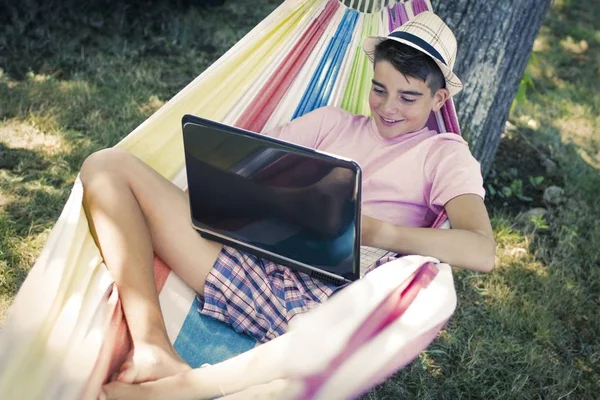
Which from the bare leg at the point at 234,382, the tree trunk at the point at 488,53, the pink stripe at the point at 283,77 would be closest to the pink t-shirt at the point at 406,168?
the pink stripe at the point at 283,77

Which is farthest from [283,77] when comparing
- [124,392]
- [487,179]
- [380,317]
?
[487,179]

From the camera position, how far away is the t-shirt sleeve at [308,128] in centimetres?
198

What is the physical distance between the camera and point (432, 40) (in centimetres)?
181

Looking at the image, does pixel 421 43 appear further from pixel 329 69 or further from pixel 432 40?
pixel 329 69

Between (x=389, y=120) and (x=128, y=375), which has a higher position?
(x=389, y=120)

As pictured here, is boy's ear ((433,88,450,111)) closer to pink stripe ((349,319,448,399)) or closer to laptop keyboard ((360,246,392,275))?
laptop keyboard ((360,246,392,275))

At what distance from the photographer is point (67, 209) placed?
164 cm

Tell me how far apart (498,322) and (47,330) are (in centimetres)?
142

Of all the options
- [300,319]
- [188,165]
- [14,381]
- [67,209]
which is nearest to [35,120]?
[67,209]

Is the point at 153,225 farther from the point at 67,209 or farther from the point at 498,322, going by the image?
the point at 498,322

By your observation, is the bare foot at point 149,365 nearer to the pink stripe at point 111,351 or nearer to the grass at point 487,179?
the pink stripe at point 111,351

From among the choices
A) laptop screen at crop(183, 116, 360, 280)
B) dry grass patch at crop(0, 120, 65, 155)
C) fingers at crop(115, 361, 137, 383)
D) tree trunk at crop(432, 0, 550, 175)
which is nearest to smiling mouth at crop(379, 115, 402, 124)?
laptop screen at crop(183, 116, 360, 280)

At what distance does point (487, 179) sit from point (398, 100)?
123cm

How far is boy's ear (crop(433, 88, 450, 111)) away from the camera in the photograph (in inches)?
73.4
